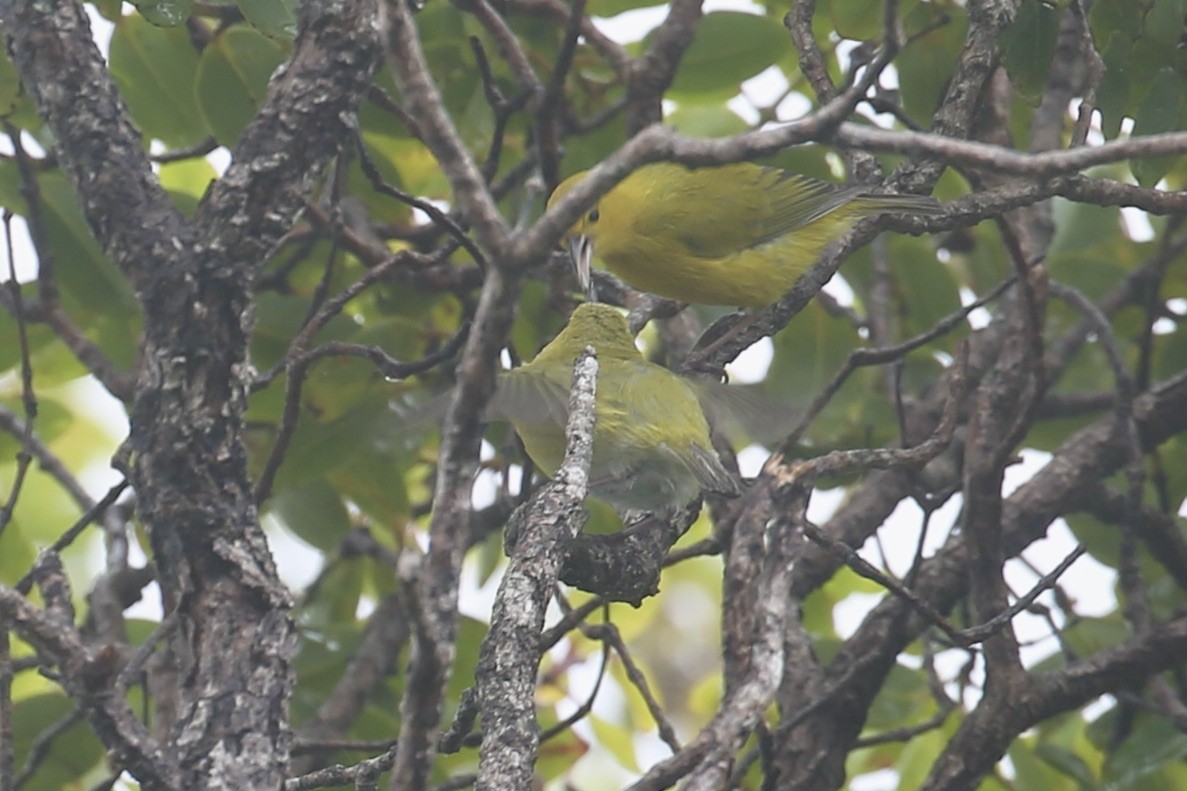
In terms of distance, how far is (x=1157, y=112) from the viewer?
3018mm

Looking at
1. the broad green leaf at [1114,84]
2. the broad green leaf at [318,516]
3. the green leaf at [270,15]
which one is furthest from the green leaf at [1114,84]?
the broad green leaf at [318,516]

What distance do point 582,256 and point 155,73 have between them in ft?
4.98

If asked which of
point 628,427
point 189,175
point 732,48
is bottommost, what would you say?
point 628,427

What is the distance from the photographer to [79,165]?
1979 mm

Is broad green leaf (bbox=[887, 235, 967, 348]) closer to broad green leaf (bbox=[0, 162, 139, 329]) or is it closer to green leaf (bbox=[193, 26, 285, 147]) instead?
green leaf (bbox=[193, 26, 285, 147])

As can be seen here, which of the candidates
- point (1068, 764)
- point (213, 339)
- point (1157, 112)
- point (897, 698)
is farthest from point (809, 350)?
point (213, 339)

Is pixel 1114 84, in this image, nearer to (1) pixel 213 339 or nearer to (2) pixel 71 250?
(1) pixel 213 339

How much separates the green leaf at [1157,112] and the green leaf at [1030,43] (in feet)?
0.77

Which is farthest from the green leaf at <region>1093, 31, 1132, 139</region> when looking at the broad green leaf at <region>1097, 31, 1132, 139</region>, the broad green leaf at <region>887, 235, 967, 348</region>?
the broad green leaf at <region>887, 235, 967, 348</region>

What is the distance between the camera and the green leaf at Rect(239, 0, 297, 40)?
3109 millimetres

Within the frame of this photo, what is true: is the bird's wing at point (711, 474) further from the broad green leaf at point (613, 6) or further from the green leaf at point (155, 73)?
the green leaf at point (155, 73)

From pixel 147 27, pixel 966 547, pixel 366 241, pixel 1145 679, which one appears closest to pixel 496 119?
pixel 366 241

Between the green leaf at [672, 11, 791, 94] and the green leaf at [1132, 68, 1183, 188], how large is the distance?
5.01ft

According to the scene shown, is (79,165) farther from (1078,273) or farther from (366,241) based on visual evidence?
(1078,273)
